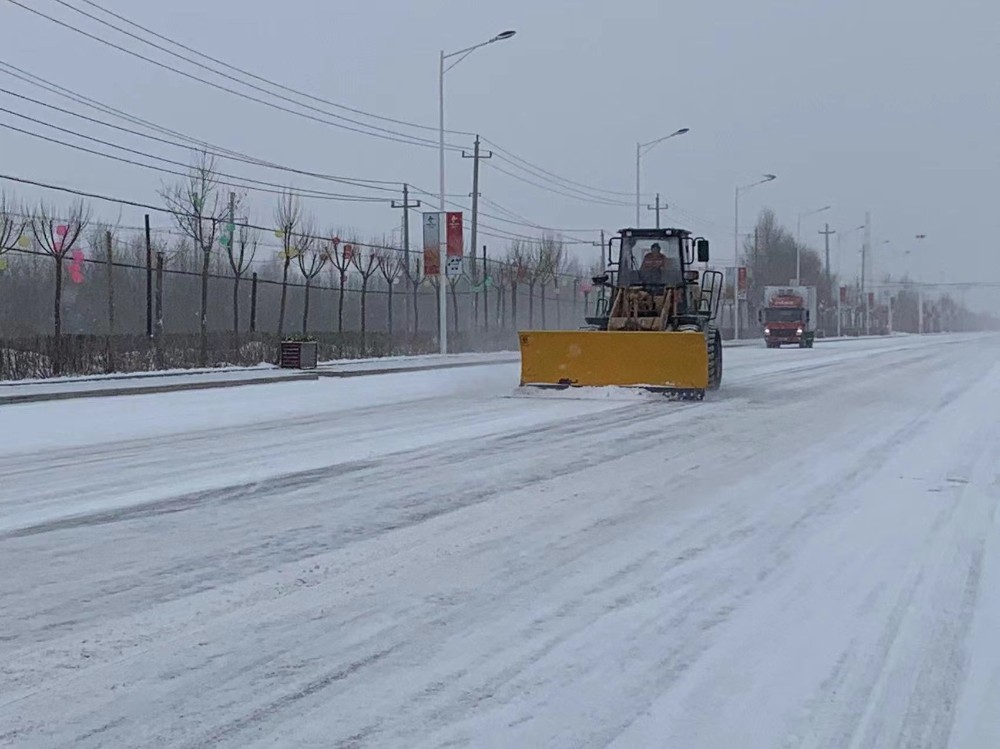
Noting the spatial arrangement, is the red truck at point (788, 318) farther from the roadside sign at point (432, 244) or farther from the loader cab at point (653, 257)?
the loader cab at point (653, 257)

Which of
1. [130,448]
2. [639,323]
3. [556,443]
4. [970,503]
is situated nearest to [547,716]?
[970,503]

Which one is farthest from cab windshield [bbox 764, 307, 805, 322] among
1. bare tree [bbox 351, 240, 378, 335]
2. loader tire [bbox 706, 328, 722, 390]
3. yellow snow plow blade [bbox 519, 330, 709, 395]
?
yellow snow plow blade [bbox 519, 330, 709, 395]

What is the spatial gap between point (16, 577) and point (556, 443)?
6827 mm

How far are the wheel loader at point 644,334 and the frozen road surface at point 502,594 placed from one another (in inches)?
250

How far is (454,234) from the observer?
3816cm

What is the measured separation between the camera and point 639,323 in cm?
2022

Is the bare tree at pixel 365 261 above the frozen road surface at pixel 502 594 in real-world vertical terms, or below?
above

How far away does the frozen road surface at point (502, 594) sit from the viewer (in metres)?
4.13

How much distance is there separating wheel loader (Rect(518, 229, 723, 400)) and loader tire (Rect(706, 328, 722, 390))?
0.02 metres

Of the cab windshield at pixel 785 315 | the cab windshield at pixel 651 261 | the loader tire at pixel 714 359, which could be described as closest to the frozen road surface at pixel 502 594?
the loader tire at pixel 714 359

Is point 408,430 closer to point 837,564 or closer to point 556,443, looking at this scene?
point 556,443

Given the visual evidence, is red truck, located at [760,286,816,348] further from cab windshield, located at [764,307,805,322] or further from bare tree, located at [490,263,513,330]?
bare tree, located at [490,263,513,330]

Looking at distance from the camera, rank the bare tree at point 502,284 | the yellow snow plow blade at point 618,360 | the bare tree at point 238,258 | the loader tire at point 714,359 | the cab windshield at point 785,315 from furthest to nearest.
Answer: the cab windshield at point 785,315 < the bare tree at point 502,284 < the bare tree at point 238,258 < the loader tire at point 714,359 < the yellow snow plow blade at point 618,360

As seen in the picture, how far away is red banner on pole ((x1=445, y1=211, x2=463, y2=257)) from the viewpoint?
38.1 meters
